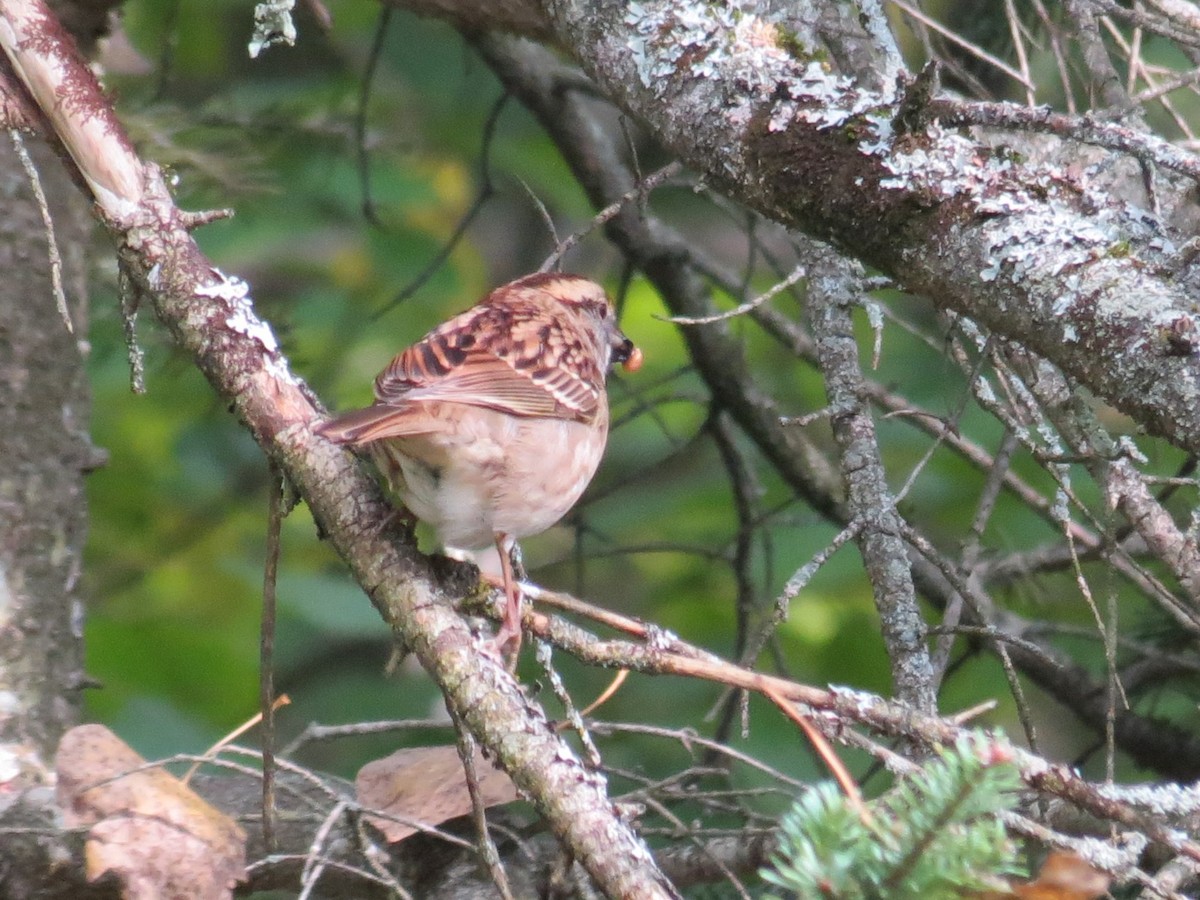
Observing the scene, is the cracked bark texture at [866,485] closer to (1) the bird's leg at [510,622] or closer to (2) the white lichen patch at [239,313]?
(1) the bird's leg at [510,622]

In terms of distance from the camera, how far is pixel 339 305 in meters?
6.24

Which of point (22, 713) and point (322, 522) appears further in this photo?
point (22, 713)

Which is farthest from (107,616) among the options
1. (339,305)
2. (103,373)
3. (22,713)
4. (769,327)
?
(769,327)

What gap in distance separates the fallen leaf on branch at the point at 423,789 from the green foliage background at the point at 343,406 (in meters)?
1.30

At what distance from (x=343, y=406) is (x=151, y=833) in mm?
3690

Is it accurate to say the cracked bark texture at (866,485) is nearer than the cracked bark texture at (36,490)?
Yes

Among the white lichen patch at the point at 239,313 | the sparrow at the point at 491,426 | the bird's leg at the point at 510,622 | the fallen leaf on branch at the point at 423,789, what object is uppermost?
the white lichen patch at the point at 239,313

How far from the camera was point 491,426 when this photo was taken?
2.94 m

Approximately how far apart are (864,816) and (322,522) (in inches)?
46.3

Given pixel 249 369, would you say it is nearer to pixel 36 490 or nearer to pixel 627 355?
pixel 36 490

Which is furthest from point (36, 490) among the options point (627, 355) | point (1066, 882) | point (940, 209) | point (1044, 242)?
point (1066, 882)

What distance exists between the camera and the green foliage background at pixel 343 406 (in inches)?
177

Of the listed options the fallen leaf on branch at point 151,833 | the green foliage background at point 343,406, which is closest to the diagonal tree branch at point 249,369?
the fallen leaf on branch at point 151,833

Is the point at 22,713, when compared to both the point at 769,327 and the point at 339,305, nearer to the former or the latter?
the point at 769,327
